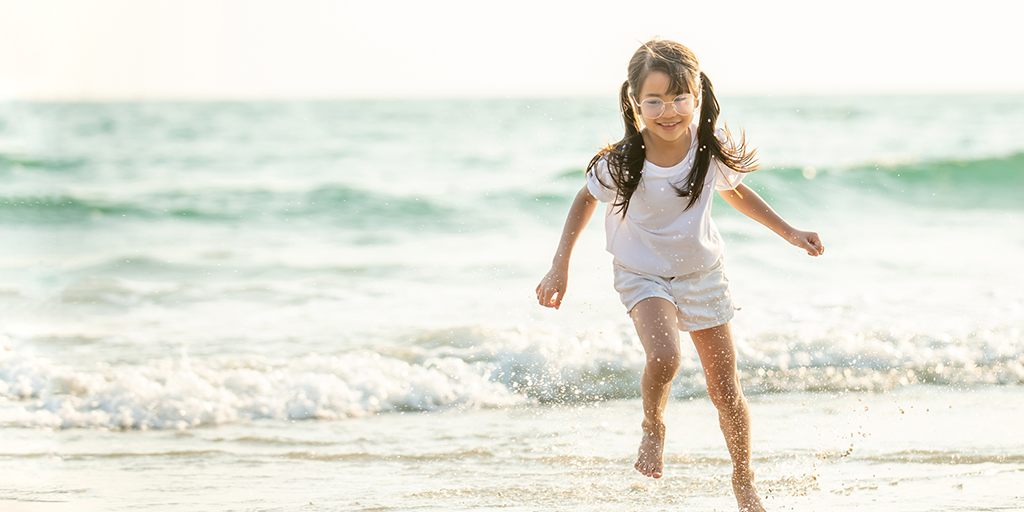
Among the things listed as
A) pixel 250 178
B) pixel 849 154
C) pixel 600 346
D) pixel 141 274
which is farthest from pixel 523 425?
pixel 849 154

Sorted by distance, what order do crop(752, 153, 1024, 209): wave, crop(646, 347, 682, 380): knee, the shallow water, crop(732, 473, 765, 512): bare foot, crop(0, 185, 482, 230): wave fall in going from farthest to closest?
crop(752, 153, 1024, 209): wave
crop(0, 185, 482, 230): wave
the shallow water
crop(732, 473, 765, 512): bare foot
crop(646, 347, 682, 380): knee

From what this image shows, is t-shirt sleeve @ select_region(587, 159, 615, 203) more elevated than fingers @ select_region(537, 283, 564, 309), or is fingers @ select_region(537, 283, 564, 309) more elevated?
t-shirt sleeve @ select_region(587, 159, 615, 203)

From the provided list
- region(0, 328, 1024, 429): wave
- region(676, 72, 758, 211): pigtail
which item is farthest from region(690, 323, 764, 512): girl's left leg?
region(0, 328, 1024, 429): wave

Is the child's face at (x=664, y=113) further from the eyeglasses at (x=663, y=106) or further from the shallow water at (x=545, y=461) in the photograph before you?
the shallow water at (x=545, y=461)

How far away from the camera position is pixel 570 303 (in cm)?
665

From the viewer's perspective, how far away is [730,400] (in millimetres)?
3086

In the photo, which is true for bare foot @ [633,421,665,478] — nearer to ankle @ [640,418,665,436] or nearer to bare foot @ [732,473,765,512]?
ankle @ [640,418,665,436]

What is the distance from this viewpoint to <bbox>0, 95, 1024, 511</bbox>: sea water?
373cm

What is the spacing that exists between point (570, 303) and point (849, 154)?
38.1 ft

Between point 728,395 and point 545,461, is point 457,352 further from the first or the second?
point 728,395

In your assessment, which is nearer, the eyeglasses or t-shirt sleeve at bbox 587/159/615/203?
the eyeglasses

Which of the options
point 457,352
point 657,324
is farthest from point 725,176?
point 457,352

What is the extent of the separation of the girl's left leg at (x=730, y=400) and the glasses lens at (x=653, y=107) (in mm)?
806

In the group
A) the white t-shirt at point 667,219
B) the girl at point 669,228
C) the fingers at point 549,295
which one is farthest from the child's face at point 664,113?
the fingers at point 549,295
